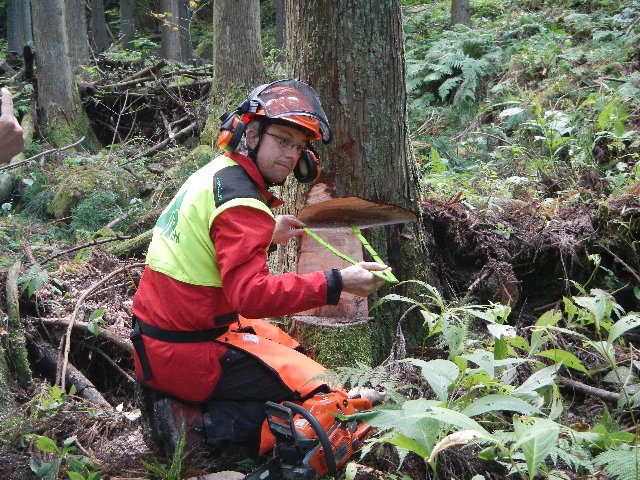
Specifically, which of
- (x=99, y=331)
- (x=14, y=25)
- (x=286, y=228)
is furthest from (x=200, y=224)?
(x=14, y=25)

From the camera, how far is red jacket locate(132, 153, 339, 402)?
9.03ft

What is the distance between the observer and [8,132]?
2.46m

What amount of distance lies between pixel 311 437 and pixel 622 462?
125 centimetres

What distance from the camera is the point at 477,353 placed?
2908 millimetres

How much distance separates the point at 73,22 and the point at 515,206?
12212mm

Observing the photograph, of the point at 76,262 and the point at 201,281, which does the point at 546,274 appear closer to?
the point at 201,281

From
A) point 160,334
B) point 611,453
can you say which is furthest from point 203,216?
point 611,453

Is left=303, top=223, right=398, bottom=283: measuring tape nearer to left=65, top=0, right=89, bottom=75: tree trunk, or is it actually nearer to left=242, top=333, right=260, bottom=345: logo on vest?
left=242, top=333, right=260, bottom=345: logo on vest

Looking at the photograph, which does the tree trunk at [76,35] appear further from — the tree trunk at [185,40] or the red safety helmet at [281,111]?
the red safety helmet at [281,111]

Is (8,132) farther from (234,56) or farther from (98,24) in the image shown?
(98,24)

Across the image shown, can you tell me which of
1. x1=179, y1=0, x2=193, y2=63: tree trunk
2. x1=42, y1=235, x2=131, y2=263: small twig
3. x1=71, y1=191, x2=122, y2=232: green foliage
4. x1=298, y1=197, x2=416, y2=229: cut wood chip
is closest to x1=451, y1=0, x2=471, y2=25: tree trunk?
x1=179, y1=0, x2=193, y2=63: tree trunk

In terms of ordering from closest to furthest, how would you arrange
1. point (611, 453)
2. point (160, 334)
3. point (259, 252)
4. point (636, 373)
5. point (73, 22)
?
point (611, 453)
point (259, 252)
point (160, 334)
point (636, 373)
point (73, 22)

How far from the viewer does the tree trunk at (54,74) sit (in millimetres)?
10233

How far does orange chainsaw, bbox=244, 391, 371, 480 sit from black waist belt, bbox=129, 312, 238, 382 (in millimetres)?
425
